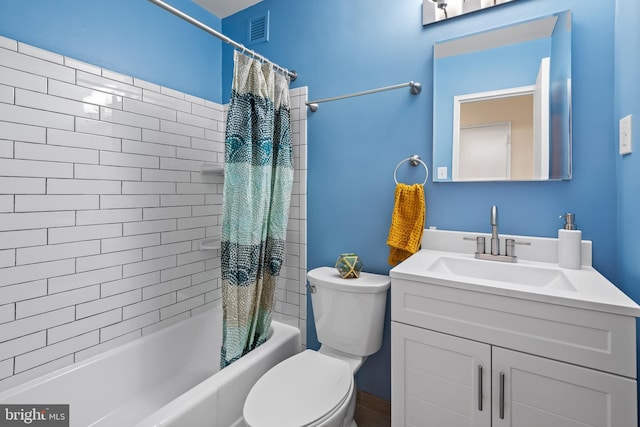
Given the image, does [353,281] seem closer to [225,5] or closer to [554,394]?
[554,394]

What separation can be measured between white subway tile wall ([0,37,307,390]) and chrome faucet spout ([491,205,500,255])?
104cm

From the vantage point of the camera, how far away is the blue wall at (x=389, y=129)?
3.92 feet

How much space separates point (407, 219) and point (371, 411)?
1.08m

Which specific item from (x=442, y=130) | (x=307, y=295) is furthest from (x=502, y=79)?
(x=307, y=295)

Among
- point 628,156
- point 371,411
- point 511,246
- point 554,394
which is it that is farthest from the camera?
point 371,411

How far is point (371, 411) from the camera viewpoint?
5.49 ft

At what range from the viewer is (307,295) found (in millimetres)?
1909

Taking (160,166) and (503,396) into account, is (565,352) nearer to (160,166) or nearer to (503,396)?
(503,396)

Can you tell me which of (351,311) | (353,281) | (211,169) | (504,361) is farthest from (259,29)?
(504,361)

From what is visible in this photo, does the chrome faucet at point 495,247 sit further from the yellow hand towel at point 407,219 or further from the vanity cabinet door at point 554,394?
the vanity cabinet door at point 554,394

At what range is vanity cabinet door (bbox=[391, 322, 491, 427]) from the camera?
1.00 m

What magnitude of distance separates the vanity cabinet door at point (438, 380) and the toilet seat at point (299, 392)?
A: 232mm

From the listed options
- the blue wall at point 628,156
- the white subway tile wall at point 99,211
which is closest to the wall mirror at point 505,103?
the blue wall at point 628,156

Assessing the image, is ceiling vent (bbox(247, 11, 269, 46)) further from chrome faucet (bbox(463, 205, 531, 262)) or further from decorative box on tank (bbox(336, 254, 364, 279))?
chrome faucet (bbox(463, 205, 531, 262))
